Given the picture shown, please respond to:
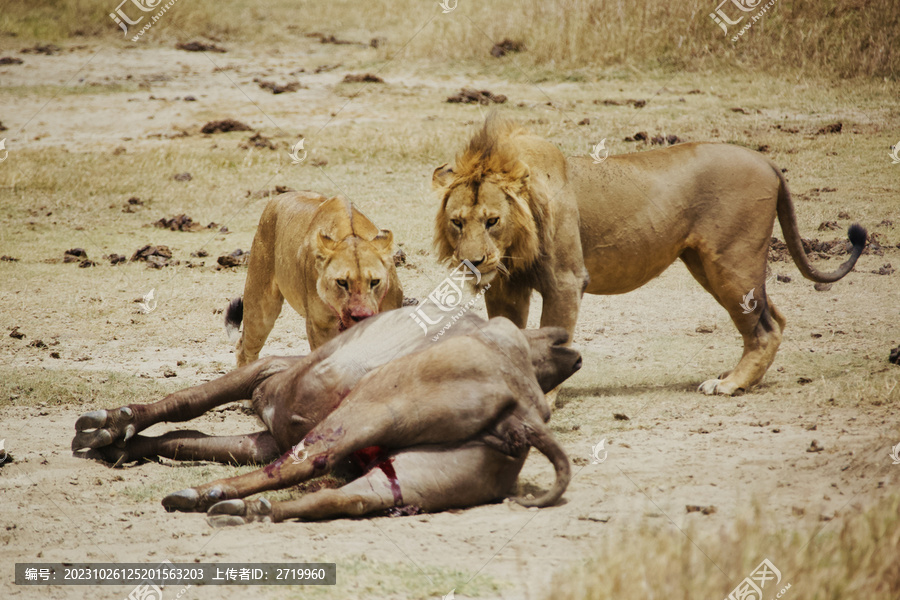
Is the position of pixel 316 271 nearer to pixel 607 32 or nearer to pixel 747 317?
pixel 747 317

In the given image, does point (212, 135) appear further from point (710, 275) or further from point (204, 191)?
point (710, 275)

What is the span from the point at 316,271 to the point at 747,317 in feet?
9.63

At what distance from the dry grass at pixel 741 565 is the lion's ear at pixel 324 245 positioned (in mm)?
2690

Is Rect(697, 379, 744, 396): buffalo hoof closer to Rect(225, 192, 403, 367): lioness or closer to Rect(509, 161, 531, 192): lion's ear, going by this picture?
Rect(509, 161, 531, 192): lion's ear

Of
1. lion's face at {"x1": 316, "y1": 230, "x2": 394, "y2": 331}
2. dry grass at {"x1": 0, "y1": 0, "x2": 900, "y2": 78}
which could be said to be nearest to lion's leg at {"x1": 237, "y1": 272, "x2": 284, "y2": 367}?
lion's face at {"x1": 316, "y1": 230, "x2": 394, "y2": 331}

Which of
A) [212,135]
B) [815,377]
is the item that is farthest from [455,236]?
[212,135]

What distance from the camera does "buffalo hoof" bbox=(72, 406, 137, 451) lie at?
5082mm

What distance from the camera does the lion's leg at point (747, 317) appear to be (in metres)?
6.49

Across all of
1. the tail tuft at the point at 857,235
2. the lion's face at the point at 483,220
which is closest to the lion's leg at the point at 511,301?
the lion's face at the point at 483,220

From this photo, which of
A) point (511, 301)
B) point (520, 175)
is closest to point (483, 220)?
point (520, 175)

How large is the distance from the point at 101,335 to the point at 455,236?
3659 mm

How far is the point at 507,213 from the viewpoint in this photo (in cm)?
596

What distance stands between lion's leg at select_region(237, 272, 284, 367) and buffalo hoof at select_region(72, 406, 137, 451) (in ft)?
6.01

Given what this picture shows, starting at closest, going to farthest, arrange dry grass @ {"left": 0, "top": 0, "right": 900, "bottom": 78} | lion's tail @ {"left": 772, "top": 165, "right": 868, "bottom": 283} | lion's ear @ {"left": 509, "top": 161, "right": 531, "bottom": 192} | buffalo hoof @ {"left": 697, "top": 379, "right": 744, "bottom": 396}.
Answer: lion's ear @ {"left": 509, "top": 161, "right": 531, "bottom": 192} < buffalo hoof @ {"left": 697, "top": 379, "right": 744, "bottom": 396} < lion's tail @ {"left": 772, "top": 165, "right": 868, "bottom": 283} < dry grass @ {"left": 0, "top": 0, "right": 900, "bottom": 78}
